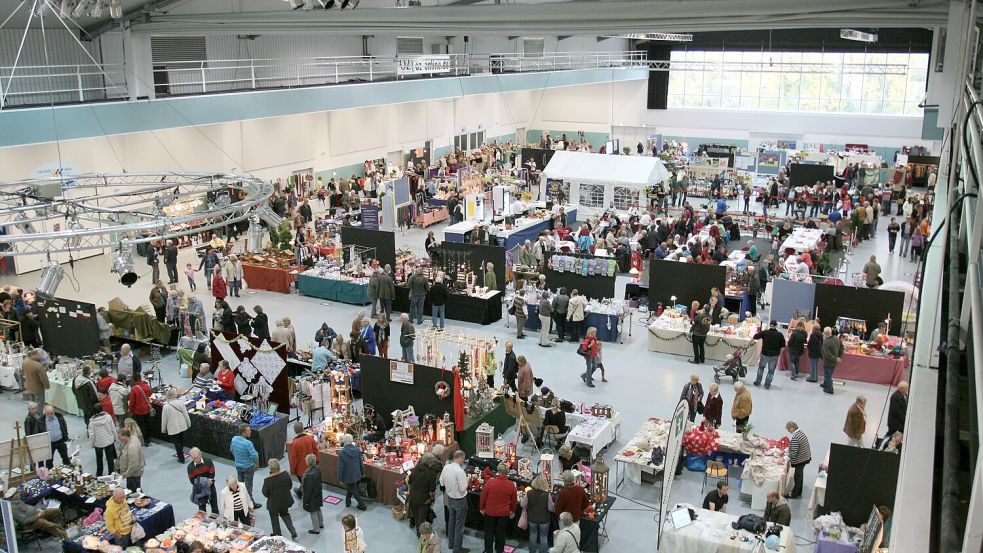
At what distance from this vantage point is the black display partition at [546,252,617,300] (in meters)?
18.2

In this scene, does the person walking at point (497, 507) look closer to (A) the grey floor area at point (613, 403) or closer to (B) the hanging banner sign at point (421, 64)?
(A) the grey floor area at point (613, 403)

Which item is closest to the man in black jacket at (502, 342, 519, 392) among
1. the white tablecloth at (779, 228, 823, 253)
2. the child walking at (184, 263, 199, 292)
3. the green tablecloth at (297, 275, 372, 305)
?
the green tablecloth at (297, 275, 372, 305)

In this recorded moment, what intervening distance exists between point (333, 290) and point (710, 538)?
12134 millimetres

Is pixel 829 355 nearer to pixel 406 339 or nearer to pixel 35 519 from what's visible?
pixel 406 339

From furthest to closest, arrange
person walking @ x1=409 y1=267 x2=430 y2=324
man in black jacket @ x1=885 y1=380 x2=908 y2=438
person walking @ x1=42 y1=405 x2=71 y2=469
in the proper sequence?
person walking @ x1=409 y1=267 x2=430 y2=324 → person walking @ x1=42 y1=405 x2=71 y2=469 → man in black jacket @ x1=885 y1=380 x2=908 y2=438

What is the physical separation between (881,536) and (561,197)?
20.4 metres

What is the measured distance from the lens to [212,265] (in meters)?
20.5

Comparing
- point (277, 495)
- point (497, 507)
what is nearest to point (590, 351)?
point (497, 507)

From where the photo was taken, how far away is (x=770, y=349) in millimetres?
14891

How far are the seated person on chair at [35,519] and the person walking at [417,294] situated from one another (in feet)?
28.8

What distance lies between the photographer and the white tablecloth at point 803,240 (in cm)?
2200

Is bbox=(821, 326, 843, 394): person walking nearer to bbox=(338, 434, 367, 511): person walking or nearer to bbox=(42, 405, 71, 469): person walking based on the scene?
bbox=(338, 434, 367, 511): person walking

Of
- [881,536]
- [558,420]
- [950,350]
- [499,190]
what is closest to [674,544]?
[881,536]

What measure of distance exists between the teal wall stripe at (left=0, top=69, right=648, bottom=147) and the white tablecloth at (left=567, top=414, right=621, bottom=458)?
12236 mm
